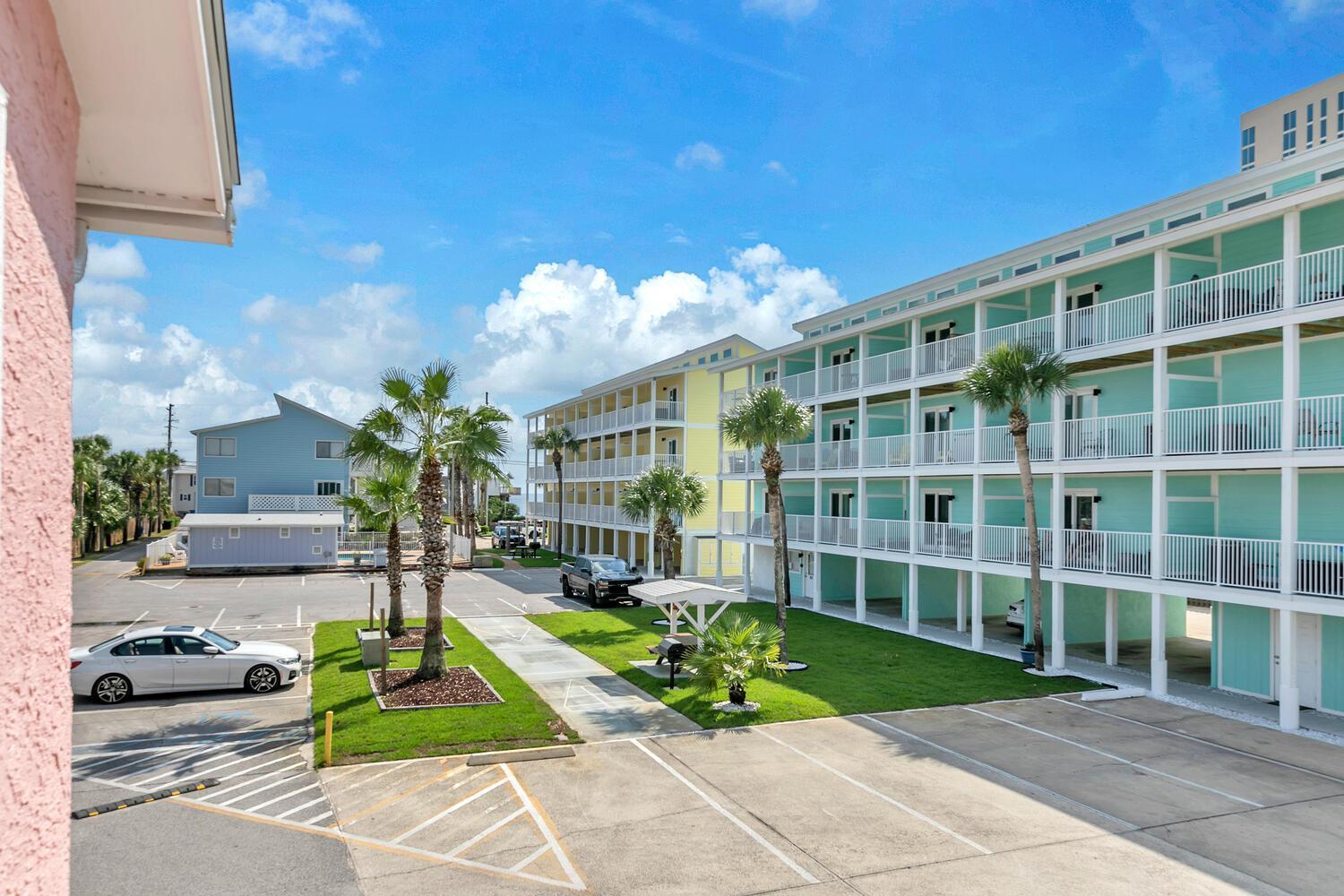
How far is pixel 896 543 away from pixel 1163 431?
32.7 feet

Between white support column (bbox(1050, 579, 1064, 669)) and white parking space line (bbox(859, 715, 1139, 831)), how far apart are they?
734 cm

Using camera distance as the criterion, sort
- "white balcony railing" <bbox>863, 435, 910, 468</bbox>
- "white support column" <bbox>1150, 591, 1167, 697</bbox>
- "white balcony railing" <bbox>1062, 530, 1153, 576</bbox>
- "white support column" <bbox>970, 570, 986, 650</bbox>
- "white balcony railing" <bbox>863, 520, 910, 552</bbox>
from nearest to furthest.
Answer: "white support column" <bbox>1150, 591, 1167, 697</bbox> < "white balcony railing" <bbox>1062, 530, 1153, 576</bbox> < "white support column" <bbox>970, 570, 986, 650</bbox> < "white balcony railing" <bbox>863, 520, 910, 552</bbox> < "white balcony railing" <bbox>863, 435, 910, 468</bbox>

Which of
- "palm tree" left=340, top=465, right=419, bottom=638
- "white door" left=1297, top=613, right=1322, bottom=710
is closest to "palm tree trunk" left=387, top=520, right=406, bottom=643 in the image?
"palm tree" left=340, top=465, right=419, bottom=638

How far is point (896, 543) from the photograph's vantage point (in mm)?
28250

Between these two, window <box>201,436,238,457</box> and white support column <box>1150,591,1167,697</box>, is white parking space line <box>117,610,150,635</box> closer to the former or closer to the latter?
window <box>201,436,238,457</box>

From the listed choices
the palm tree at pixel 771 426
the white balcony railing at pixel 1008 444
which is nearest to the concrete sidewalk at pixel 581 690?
the palm tree at pixel 771 426

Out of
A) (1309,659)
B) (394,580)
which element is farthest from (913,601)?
(394,580)

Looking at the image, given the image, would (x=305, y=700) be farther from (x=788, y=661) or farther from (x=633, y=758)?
(x=788, y=661)

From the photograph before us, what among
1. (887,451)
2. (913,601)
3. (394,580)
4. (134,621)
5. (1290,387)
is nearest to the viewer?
(1290,387)

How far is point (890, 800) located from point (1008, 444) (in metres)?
14.3

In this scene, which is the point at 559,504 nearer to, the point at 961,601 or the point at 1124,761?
the point at 961,601

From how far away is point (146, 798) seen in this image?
12.1 metres

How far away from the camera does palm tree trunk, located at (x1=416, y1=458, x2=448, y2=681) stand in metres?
18.6

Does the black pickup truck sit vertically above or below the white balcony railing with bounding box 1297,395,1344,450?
below
